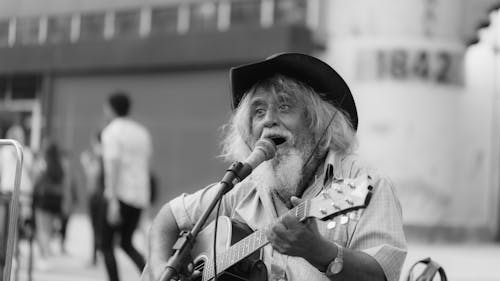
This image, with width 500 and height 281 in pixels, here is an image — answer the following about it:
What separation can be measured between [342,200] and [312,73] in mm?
782

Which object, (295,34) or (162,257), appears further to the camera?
(295,34)

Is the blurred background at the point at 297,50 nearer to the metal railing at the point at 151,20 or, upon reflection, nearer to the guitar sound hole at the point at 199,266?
the metal railing at the point at 151,20

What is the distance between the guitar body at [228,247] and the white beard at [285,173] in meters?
0.18

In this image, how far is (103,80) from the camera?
1795cm

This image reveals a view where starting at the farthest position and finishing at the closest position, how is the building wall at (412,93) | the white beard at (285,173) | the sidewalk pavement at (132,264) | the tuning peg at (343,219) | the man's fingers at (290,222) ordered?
the building wall at (412,93)
the sidewalk pavement at (132,264)
the white beard at (285,173)
the tuning peg at (343,219)
the man's fingers at (290,222)

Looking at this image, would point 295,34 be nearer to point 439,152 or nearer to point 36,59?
point 439,152

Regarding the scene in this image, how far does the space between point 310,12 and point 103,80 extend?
16.0 ft

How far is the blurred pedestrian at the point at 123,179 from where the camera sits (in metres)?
6.69

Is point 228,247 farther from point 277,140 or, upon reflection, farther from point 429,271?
point 429,271

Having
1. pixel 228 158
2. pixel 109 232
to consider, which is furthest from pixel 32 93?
pixel 228 158

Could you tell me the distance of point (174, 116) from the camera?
17.2m

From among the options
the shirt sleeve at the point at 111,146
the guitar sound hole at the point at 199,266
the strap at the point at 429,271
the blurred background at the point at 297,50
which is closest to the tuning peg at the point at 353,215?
the strap at the point at 429,271

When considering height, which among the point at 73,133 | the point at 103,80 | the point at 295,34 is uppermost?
the point at 295,34

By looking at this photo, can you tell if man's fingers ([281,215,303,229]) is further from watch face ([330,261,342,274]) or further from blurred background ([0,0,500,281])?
blurred background ([0,0,500,281])
